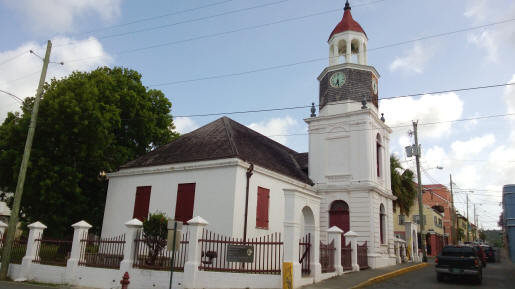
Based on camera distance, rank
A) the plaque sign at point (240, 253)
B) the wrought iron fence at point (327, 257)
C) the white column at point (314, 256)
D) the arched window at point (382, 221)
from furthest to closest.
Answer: the arched window at point (382, 221), the wrought iron fence at point (327, 257), the white column at point (314, 256), the plaque sign at point (240, 253)

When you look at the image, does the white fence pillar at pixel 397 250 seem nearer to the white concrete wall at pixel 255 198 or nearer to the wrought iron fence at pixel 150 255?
the white concrete wall at pixel 255 198

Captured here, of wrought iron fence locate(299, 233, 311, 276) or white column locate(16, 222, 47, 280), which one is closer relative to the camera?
wrought iron fence locate(299, 233, 311, 276)

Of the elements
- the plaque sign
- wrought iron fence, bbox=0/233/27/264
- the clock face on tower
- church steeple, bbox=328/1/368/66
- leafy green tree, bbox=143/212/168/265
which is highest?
church steeple, bbox=328/1/368/66

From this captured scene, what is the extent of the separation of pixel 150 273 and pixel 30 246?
6.45 m

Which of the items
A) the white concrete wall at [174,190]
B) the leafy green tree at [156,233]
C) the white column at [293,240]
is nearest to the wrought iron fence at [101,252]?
the leafy green tree at [156,233]

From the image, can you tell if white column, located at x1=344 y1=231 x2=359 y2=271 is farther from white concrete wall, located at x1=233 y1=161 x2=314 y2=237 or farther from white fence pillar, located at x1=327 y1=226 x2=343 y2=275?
white concrete wall, located at x1=233 y1=161 x2=314 y2=237

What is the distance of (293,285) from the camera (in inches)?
457

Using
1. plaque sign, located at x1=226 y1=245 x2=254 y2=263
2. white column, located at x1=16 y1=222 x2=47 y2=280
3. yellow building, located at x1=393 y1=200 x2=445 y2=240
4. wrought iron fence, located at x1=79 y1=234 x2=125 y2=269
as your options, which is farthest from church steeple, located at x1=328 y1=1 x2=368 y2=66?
yellow building, located at x1=393 y1=200 x2=445 y2=240

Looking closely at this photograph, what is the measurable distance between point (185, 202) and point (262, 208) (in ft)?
11.7

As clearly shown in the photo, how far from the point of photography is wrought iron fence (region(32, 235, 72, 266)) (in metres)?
14.6

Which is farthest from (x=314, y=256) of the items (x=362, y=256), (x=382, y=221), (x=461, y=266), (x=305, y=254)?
(x=382, y=221)

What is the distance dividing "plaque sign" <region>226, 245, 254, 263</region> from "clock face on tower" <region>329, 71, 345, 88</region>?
13.8 metres

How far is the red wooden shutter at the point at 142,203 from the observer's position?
18.2 meters

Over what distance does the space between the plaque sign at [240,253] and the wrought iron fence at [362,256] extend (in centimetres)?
795
